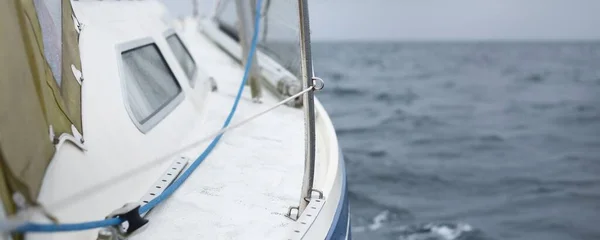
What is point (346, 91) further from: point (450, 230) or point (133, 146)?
point (133, 146)

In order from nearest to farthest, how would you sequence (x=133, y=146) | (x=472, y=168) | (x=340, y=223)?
(x=340, y=223)
(x=133, y=146)
(x=472, y=168)

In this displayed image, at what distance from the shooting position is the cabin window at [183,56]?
4059 millimetres

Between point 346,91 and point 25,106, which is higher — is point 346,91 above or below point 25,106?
below

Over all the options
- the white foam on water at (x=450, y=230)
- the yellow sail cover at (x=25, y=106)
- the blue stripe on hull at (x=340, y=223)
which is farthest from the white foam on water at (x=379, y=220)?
the yellow sail cover at (x=25, y=106)

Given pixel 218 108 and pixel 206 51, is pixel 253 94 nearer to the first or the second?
pixel 218 108

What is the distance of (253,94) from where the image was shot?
13.0 feet

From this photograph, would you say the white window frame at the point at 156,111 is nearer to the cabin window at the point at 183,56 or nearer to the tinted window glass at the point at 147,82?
the tinted window glass at the point at 147,82

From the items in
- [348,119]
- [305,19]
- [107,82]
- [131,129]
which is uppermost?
[305,19]

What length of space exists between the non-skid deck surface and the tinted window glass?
0.92ft

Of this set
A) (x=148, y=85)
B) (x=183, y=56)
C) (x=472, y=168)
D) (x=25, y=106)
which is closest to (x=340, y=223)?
(x=25, y=106)

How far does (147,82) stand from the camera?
2.95 m

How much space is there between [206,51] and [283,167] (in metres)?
4.00

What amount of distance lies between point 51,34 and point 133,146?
1.93 ft

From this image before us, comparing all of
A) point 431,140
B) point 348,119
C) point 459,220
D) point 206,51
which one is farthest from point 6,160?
point 348,119
